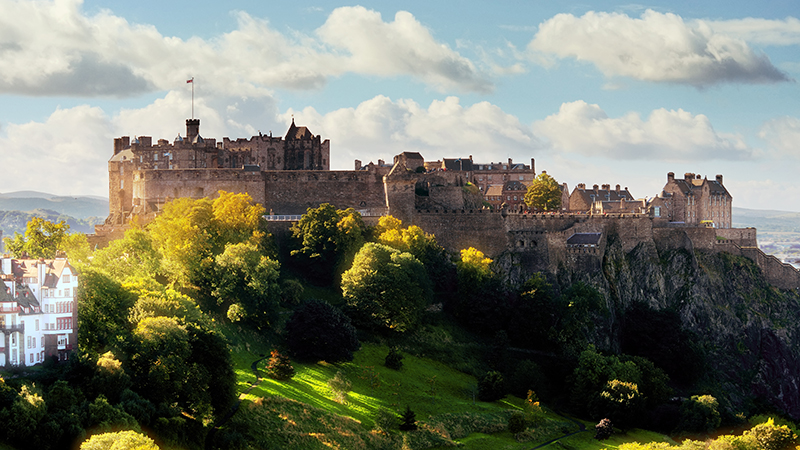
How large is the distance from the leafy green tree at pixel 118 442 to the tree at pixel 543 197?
71.6 metres

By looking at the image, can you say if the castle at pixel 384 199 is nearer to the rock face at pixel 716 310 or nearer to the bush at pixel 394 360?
the rock face at pixel 716 310

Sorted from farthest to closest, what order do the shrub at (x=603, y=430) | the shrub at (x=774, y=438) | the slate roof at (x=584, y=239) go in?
1. the slate roof at (x=584, y=239)
2. the shrub at (x=603, y=430)
3. the shrub at (x=774, y=438)

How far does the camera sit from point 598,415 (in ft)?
205

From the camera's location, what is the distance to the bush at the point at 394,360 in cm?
6197

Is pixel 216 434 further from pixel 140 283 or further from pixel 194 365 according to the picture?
pixel 140 283

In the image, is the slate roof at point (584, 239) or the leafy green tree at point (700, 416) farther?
the slate roof at point (584, 239)

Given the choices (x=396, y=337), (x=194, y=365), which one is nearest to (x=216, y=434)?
(x=194, y=365)

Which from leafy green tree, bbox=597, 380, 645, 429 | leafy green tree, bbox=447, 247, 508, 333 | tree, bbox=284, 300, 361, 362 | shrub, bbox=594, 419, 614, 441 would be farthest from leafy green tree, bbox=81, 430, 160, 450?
leafy green tree, bbox=447, 247, 508, 333

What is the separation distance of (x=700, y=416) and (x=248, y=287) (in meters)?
33.9

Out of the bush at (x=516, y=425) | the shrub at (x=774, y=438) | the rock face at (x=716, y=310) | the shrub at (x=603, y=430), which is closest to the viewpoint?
the shrub at (x=774, y=438)

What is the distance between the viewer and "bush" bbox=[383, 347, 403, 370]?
203 feet

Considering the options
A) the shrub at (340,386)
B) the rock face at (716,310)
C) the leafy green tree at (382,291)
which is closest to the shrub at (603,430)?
the leafy green tree at (382,291)

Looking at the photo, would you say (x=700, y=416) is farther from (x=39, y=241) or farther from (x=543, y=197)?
(x=39, y=241)

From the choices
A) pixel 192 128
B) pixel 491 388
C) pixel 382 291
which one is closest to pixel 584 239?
pixel 382 291
